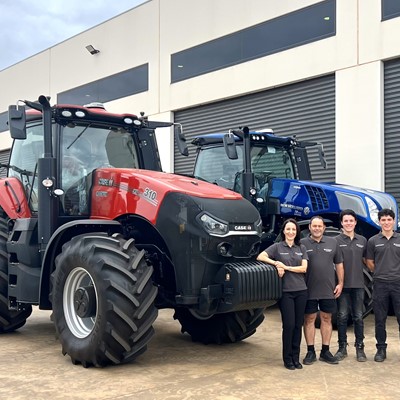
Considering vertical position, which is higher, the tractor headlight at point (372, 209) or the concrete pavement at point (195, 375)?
the tractor headlight at point (372, 209)

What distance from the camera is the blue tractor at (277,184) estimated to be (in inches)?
320

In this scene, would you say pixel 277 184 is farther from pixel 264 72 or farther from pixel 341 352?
pixel 264 72

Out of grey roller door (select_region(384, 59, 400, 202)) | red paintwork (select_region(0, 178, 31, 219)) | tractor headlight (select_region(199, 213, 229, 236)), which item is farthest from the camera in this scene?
grey roller door (select_region(384, 59, 400, 202))

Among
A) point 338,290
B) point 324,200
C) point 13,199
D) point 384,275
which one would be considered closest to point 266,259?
point 338,290

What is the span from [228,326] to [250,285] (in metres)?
1.33

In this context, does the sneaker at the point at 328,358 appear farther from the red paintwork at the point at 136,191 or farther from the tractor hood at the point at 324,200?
the tractor hood at the point at 324,200

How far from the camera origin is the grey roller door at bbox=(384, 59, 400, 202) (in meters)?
11.2

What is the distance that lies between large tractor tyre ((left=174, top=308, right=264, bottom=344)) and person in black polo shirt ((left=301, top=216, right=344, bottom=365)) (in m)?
0.67

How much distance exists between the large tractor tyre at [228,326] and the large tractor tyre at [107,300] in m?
1.24

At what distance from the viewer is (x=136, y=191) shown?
18.3ft

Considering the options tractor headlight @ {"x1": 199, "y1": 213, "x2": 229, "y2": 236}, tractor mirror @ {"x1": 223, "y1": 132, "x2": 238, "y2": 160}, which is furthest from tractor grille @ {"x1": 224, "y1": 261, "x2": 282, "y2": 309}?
tractor mirror @ {"x1": 223, "y1": 132, "x2": 238, "y2": 160}

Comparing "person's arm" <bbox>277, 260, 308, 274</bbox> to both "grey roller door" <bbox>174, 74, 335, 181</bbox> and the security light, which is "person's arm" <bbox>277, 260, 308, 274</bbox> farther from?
the security light

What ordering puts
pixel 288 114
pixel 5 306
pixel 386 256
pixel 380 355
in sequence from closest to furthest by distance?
pixel 380 355, pixel 386 256, pixel 5 306, pixel 288 114

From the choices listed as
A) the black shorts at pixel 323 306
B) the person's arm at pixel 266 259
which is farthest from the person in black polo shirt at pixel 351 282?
the person's arm at pixel 266 259
